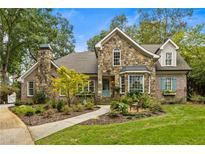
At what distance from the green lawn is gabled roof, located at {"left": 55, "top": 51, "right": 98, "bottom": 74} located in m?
9.46

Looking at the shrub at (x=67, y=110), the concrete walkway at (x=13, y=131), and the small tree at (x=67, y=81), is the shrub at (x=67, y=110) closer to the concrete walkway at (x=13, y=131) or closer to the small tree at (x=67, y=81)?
the small tree at (x=67, y=81)

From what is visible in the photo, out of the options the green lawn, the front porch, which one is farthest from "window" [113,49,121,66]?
the green lawn

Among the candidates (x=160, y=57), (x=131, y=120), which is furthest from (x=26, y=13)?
(x=131, y=120)

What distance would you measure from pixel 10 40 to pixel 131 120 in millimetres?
13149

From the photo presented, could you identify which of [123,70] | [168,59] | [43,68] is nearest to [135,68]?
[123,70]

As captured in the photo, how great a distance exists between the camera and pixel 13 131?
899 cm

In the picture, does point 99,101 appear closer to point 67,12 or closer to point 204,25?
point 67,12

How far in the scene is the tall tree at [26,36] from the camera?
19.4 m

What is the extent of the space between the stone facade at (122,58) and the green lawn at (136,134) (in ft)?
28.0

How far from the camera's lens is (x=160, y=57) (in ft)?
61.2

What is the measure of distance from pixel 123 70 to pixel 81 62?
3.13m

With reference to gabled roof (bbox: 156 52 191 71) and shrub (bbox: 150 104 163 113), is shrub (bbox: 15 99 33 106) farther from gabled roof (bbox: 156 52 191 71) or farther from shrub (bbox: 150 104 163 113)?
gabled roof (bbox: 156 52 191 71)

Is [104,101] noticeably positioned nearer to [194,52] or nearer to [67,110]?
[67,110]

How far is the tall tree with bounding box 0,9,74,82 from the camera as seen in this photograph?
19391 mm
